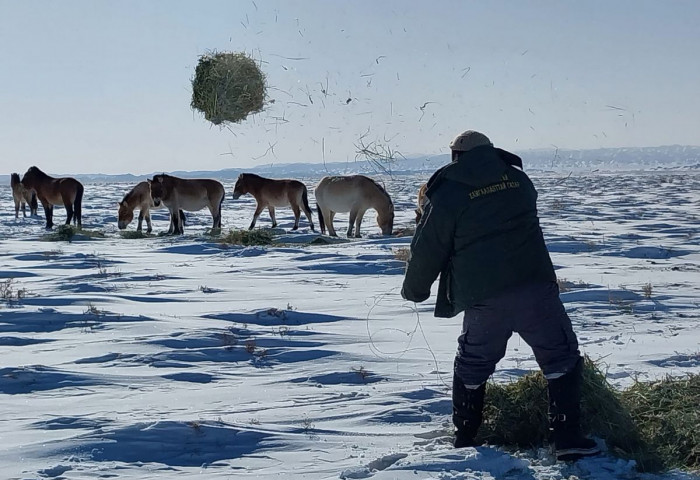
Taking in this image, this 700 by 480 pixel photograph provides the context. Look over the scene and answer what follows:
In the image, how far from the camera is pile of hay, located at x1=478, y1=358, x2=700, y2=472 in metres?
4.12

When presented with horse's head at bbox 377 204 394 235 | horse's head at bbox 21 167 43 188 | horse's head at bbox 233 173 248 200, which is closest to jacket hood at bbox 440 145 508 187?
horse's head at bbox 377 204 394 235

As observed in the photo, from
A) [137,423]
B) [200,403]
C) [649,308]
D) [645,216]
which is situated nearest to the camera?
[137,423]

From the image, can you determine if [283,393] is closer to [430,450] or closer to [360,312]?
[430,450]

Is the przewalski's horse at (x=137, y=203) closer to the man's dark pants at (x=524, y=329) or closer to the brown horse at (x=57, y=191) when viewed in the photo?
the brown horse at (x=57, y=191)

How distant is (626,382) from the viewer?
213 inches

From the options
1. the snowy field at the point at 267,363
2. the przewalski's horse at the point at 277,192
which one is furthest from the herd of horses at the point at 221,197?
the snowy field at the point at 267,363

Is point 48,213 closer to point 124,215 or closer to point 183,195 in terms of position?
point 124,215

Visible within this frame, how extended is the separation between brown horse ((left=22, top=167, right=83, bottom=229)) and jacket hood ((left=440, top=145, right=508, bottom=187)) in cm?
2077

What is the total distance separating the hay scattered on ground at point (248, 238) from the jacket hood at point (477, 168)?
11.8 m

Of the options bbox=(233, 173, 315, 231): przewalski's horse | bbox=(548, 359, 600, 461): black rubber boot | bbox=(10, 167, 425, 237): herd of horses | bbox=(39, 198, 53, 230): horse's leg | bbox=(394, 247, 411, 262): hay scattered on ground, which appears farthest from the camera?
bbox=(233, 173, 315, 231): przewalski's horse

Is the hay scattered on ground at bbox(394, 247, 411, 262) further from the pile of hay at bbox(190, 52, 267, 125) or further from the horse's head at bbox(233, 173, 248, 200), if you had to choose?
the horse's head at bbox(233, 173, 248, 200)

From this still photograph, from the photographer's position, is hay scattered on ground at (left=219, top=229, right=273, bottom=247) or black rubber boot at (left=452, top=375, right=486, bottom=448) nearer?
black rubber boot at (left=452, top=375, right=486, bottom=448)

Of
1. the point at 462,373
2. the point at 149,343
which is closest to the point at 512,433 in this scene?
→ the point at 462,373

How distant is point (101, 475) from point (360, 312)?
473 cm
